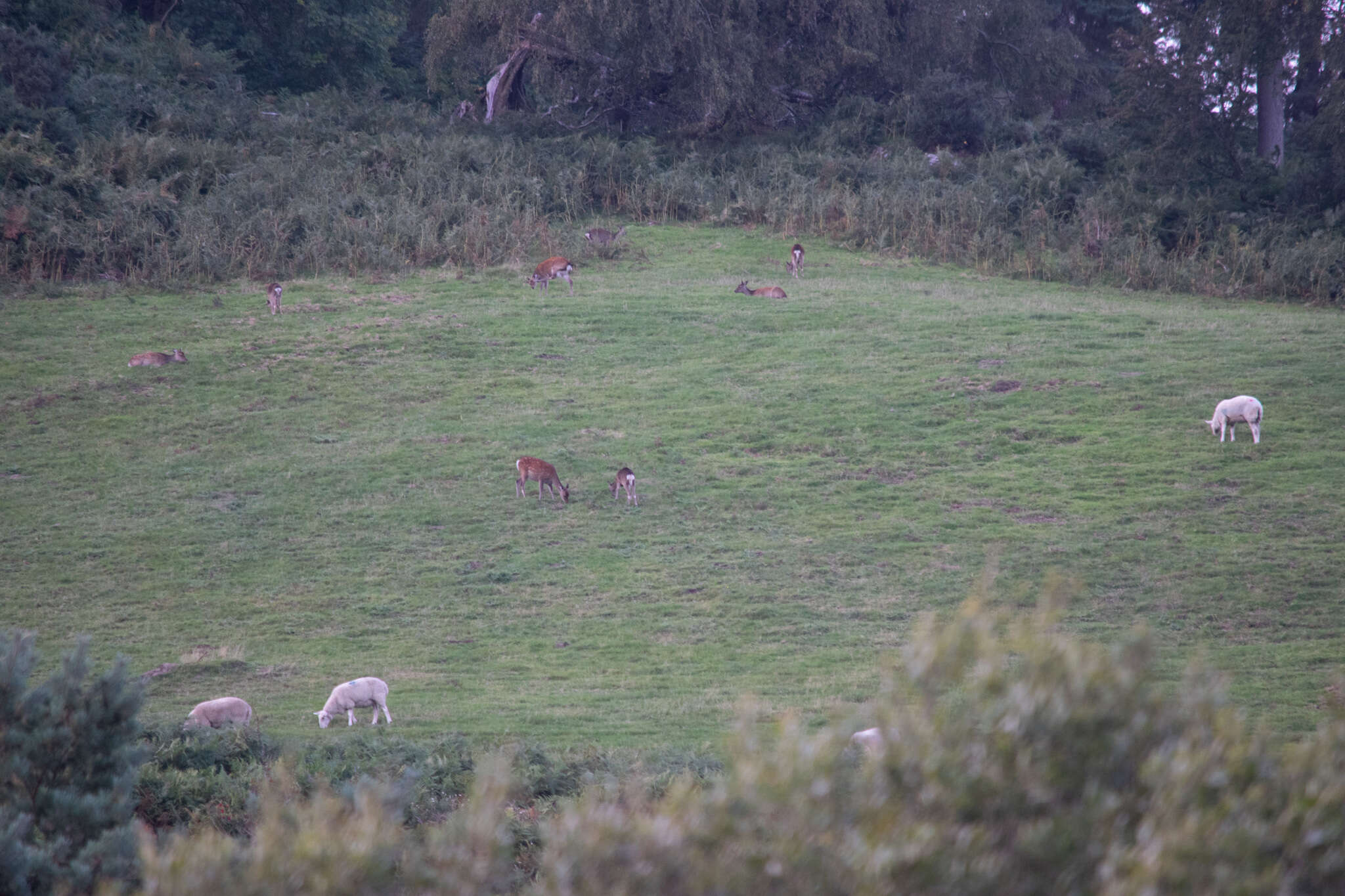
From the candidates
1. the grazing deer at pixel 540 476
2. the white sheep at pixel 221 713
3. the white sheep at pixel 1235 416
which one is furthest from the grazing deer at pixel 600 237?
the white sheep at pixel 221 713

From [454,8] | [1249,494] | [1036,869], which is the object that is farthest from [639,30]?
[1036,869]

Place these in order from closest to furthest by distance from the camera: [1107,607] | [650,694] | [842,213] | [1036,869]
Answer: [1036,869], [650,694], [1107,607], [842,213]

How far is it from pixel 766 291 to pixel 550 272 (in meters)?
4.79

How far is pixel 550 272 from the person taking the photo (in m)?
24.5

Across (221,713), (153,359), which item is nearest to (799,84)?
(153,359)

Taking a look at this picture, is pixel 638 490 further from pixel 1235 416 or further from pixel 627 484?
pixel 1235 416

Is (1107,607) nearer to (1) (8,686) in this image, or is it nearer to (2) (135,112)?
(1) (8,686)

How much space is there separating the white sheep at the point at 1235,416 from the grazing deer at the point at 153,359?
1718cm

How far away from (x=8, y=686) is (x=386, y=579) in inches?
307

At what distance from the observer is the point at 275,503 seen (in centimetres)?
1550

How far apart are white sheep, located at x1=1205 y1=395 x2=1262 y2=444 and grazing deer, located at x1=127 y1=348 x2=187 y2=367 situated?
56.4ft

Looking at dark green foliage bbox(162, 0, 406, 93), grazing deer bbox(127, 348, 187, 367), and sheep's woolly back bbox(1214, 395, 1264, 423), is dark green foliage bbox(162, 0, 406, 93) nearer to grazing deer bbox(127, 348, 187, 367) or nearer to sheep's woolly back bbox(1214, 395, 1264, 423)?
grazing deer bbox(127, 348, 187, 367)

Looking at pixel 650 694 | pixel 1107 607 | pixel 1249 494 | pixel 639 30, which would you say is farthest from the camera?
pixel 639 30

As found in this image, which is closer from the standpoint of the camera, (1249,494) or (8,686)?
(8,686)
